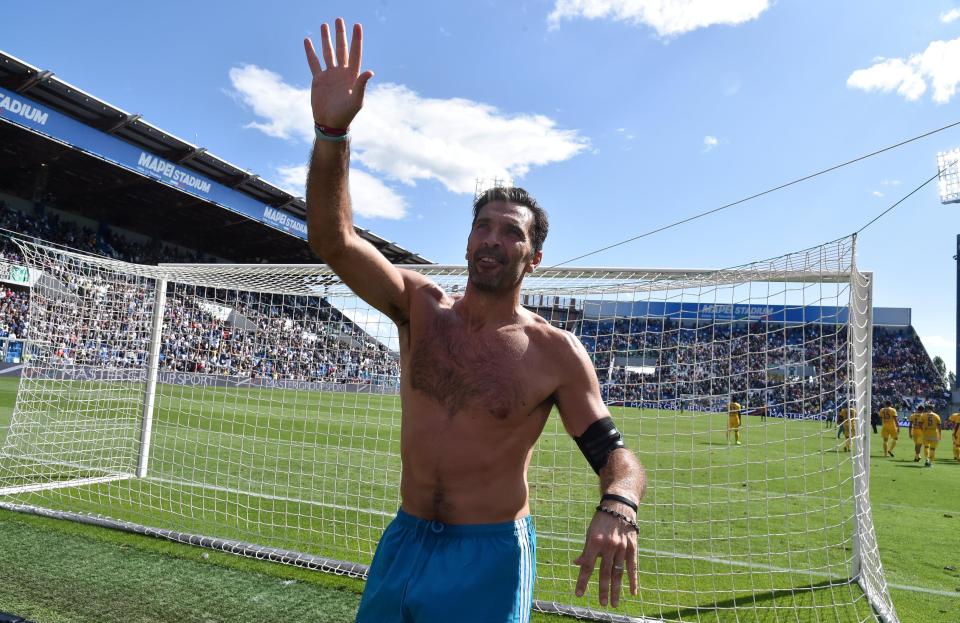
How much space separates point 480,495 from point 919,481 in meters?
13.0

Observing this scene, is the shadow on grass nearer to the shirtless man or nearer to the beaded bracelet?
the shirtless man

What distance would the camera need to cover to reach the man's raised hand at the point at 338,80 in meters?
1.91

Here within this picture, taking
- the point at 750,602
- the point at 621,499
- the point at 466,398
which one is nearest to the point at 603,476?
the point at 621,499

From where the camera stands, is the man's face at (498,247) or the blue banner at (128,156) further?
the blue banner at (128,156)

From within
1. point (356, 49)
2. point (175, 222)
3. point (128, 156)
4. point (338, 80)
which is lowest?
point (338, 80)

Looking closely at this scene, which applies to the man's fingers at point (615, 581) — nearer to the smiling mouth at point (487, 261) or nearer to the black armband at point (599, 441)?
the black armband at point (599, 441)

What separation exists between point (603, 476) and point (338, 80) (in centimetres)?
148

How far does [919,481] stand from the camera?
1170 centimetres

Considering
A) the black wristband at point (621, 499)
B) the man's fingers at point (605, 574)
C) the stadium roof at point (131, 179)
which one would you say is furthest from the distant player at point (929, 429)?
the stadium roof at point (131, 179)

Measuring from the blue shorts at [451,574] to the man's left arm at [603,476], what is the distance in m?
0.31

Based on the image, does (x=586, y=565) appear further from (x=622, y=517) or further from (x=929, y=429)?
(x=929, y=429)

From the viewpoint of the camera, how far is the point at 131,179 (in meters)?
26.4

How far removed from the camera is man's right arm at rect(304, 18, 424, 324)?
1.91 meters

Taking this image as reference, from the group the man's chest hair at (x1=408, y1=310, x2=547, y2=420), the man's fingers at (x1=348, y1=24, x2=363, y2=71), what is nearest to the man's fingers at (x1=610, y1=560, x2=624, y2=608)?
the man's chest hair at (x1=408, y1=310, x2=547, y2=420)
